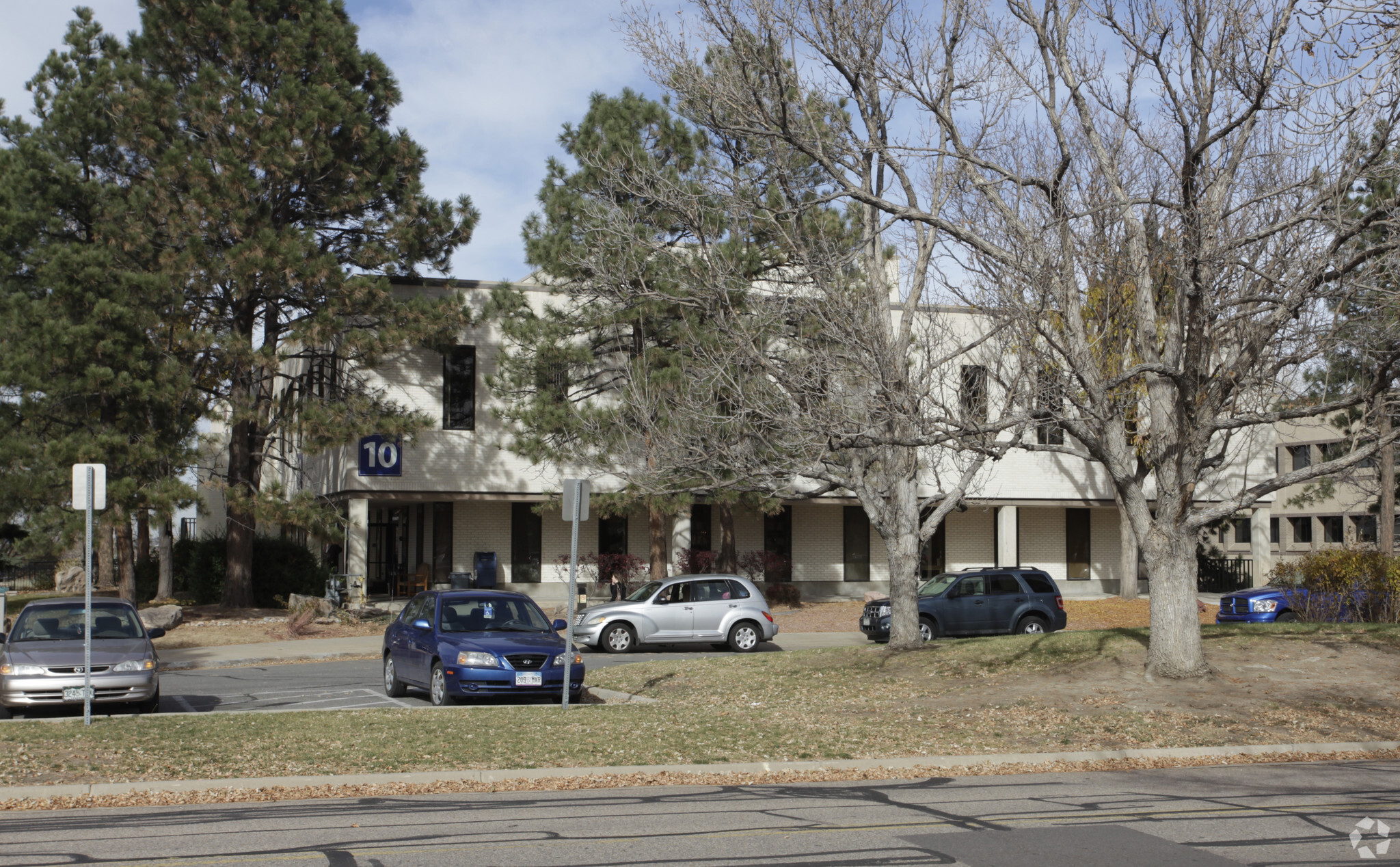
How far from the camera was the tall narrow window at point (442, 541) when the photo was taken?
110ft

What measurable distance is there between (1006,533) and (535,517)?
14114 millimetres

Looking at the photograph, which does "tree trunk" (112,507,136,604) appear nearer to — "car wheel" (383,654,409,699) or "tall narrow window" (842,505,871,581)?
"car wheel" (383,654,409,699)

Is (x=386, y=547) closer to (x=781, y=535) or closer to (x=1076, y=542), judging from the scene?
(x=781, y=535)

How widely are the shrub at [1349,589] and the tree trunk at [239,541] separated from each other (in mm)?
22985

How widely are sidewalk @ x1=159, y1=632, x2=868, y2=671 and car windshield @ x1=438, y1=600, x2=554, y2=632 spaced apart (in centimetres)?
694

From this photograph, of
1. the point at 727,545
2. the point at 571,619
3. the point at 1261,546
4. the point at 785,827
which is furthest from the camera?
the point at 1261,546

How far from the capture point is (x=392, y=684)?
52.9 feet

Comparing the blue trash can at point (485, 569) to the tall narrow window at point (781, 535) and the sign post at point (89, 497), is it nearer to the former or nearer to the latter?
the tall narrow window at point (781, 535)

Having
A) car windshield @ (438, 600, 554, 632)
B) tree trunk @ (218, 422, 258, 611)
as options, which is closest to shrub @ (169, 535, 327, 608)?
tree trunk @ (218, 422, 258, 611)

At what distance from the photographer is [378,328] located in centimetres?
2859

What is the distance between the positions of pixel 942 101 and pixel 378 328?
54.5ft

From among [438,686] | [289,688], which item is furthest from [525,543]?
[438,686]

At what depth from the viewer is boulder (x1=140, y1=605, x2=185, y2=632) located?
25781 millimetres

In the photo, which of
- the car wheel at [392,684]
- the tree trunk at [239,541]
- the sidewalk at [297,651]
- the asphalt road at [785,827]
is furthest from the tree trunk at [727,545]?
the asphalt road at [785,827]
